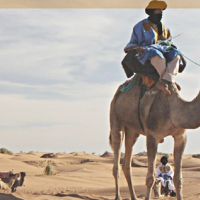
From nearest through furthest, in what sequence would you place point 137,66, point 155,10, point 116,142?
point 137,66 < point 155,10 < point 116,142

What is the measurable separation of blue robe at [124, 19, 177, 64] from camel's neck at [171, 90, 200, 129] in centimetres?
92

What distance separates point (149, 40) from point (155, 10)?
0.65m

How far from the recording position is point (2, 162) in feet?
79.6

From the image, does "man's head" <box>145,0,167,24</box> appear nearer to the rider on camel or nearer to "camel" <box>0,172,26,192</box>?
the rider on camel

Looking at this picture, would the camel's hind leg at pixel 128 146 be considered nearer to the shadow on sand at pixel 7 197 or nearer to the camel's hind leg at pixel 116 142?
the camel's hind leg at pixel 116 142

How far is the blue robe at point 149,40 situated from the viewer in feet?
34.7

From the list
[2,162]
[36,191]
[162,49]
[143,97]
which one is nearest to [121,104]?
[143,97]

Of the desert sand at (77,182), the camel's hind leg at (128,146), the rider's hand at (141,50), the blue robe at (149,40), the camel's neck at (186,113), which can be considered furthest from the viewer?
the desert sand at (77,182)

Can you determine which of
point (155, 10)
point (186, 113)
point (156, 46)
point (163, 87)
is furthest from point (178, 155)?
point (155, 10)

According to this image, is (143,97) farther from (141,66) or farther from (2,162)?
(2,162)

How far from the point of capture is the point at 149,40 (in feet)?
35.8

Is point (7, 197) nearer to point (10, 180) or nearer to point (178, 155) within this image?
point (10, 180)

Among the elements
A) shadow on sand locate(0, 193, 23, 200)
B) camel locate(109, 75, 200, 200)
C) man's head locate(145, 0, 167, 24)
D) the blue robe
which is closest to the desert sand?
shadow on sand locate(0, 193, 23, 200)

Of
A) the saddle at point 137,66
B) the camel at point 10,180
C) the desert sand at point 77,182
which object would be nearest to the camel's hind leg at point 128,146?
the desert sand at point 77,182
